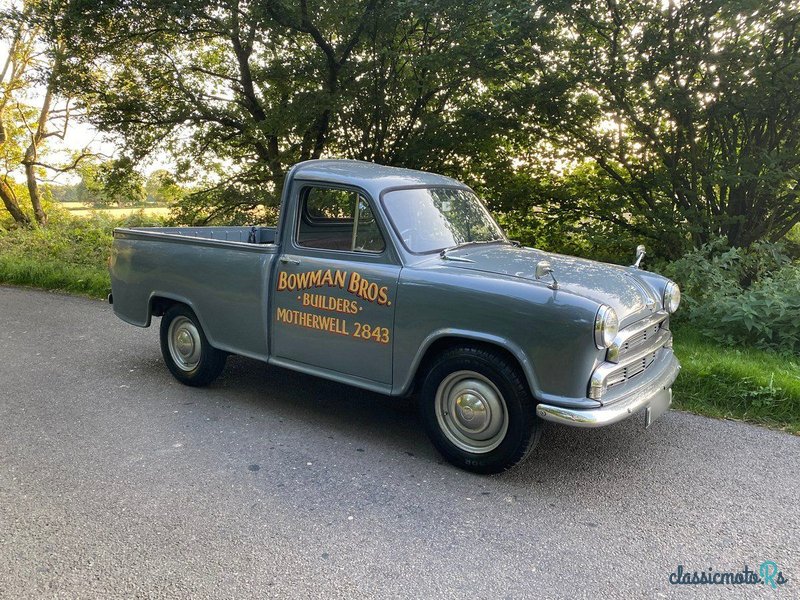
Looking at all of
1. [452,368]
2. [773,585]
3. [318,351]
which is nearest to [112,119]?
[318,351]

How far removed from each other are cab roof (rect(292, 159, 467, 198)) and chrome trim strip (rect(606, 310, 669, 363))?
1853 mm

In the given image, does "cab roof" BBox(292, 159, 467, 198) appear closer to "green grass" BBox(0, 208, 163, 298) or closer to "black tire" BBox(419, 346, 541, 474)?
"black tire" BBox(419, 346, 541, 474)

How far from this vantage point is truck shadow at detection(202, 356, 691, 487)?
3.85 m

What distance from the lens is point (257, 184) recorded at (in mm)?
11125

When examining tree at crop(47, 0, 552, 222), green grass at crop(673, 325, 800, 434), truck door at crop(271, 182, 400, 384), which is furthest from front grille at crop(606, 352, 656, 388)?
tree at crop(47, 0, 552, 222)

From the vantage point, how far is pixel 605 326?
3330mm

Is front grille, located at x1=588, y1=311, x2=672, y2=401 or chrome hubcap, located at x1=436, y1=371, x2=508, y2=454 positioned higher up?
front grille, located at x1=588, y1=311, x2=672, y2=401

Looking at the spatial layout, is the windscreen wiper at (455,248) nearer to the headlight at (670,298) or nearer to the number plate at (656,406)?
the headlight at (670,298)

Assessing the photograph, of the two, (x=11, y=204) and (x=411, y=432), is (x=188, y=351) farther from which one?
(x=11, y=204)

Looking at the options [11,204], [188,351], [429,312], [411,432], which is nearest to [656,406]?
[429,312]

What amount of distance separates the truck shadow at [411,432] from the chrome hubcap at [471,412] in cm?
22

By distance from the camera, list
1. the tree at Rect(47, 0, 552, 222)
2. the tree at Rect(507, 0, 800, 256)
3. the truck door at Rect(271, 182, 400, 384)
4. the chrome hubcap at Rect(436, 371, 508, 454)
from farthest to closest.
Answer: the tree at Rect(47, 0, 552, 222), the tree at Rect(507, 0, 800, 256), the truck door at Rect(271, 182, 400, 384), the chrome hubcap at Rect(436, 371, 508, 454)

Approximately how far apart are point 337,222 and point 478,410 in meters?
1.85

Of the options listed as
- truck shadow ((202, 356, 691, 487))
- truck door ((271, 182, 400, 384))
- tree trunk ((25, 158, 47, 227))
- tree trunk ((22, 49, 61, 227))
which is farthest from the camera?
tree trunk ((25, 158, 47, 227))
